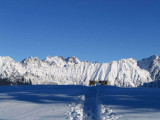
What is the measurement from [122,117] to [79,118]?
3.15 m

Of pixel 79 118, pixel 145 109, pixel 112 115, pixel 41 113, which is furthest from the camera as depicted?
pixel 145 109

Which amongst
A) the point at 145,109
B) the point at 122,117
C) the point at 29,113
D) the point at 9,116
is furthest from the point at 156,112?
the point at 9,116

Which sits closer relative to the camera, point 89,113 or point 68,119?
point 68,119

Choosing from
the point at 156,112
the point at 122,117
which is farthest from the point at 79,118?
the point at 156,112

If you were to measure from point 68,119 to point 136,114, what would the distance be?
5.24m

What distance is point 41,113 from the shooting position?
18062 mm

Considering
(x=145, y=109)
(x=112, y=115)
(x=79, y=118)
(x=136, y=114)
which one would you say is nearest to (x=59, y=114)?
(x=79, y=118)

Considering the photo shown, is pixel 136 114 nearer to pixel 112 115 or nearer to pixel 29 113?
pixel 112 115

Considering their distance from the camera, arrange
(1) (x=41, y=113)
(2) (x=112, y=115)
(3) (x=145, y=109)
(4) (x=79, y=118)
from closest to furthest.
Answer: (4) (x=79, y=118), (2) (x=112, y=115), (1) (x=41, y=113), (3) (x=145, y=109)

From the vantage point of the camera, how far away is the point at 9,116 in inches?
667

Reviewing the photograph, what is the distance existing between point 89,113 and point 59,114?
234cm

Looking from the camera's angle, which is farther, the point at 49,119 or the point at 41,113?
the point at 41,113

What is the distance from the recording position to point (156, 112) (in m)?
17.9

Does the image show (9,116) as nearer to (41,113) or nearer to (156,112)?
(41,113)
